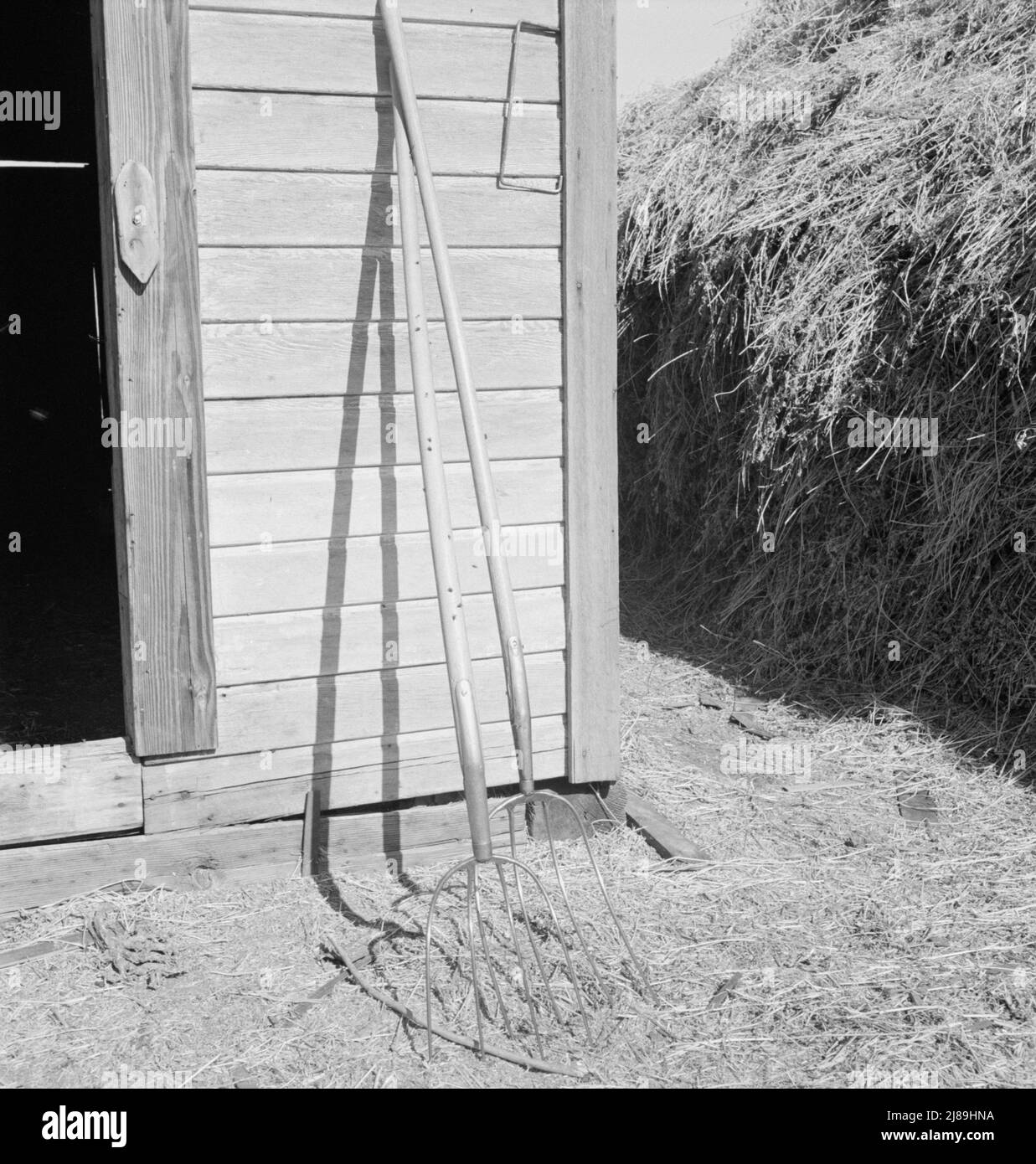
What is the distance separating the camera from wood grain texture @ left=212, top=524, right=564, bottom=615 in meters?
3.54

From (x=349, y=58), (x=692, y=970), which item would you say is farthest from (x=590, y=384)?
(x=692, y=970)

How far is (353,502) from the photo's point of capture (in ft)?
11.9

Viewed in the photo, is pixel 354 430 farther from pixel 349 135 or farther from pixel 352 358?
pixel 349 135

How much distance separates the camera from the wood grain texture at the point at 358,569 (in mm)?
3543

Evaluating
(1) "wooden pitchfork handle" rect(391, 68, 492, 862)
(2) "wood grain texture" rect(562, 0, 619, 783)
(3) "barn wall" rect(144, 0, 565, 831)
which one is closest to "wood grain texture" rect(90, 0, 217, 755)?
(3) "barn wall" rect(144, 0, 565, 831)

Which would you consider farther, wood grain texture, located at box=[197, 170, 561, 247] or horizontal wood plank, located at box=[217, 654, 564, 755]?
horizontal wood plank, located at box=[217, 654, 564, 755]

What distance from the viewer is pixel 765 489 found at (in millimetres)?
5898

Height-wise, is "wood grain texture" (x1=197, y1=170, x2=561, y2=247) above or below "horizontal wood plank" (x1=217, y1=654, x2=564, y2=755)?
above

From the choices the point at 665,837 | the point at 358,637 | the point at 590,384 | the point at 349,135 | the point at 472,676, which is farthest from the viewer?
the point at 665,837

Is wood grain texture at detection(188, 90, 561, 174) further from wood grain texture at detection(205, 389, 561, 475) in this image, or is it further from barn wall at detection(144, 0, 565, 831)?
wood grain texture at detection(205, 389, 561, 475)

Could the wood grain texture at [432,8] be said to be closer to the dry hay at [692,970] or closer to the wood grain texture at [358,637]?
the wood grain texture at [358,637]

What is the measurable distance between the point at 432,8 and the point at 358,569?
1630 mm

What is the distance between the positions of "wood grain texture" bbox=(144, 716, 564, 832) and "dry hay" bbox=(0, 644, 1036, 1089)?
0.23 metres

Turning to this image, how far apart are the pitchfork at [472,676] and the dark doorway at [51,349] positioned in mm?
3931
